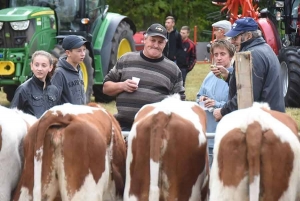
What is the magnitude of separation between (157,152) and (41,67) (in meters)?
1.70

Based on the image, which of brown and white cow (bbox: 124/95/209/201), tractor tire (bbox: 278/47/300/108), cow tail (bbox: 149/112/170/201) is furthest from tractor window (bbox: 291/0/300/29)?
cow tail (bbox: 149/112/170/201)

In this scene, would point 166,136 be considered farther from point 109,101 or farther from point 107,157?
point 109,101

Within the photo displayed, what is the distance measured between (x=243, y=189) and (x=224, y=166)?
0.19 m

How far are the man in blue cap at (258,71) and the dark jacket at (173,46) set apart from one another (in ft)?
29.7

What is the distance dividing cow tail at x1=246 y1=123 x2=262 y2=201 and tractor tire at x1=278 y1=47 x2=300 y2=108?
9.45 meters

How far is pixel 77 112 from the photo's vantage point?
5027 millimetres

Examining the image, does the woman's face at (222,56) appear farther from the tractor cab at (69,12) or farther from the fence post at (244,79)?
the tractor cab at (69,12)

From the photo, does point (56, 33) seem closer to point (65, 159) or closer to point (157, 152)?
point (65, 159)

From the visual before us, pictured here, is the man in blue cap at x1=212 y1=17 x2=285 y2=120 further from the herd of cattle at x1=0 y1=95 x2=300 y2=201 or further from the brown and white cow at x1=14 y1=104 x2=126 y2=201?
Answer: the brown and white cow at x1=14 y1=104 x2=126 y2=201

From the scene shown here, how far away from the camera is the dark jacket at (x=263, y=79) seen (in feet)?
19.2

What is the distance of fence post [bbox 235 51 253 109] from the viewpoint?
5344 millimetres

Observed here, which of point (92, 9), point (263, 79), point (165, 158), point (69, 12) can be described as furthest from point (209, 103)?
point (92, 9)

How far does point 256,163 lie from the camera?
14.9ft

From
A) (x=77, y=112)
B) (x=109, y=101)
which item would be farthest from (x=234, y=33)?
(x=109, y=101)
